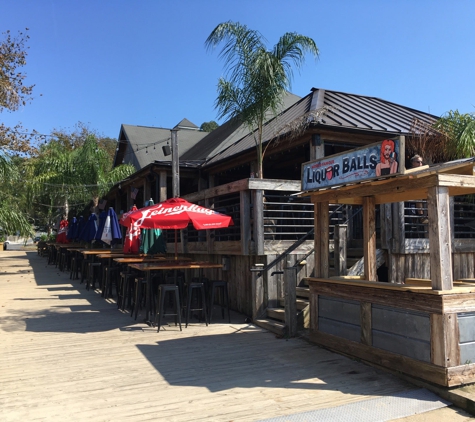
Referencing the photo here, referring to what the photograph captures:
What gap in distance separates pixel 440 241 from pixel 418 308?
0.75 m

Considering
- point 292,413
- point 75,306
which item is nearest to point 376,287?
point 292,413

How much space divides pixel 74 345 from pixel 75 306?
375 cm

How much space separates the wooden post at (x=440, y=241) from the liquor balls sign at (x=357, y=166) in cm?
49

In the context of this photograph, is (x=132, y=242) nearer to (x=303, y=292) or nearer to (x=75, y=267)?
(x=303, y=292)

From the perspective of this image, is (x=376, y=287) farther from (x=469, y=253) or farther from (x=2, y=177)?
(x=2, y=177)

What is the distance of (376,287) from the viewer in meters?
5.34

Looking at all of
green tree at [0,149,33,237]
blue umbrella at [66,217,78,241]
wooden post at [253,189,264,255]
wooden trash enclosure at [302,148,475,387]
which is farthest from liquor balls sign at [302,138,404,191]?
blue umbrella at [66,217,78,241]

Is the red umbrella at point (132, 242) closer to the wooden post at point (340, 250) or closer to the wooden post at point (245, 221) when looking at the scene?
the wooden post at point (245, 221)

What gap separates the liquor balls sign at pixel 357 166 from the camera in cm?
476

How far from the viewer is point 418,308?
15.8 feet

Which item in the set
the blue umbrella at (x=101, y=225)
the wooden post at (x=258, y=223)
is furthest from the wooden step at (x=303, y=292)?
the blue umbrella at (x=101, y=225)

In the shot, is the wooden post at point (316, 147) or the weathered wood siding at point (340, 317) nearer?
Answer: the weathered wood siding at point (340, 317)

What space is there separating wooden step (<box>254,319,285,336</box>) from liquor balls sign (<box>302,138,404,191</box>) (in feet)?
7.65

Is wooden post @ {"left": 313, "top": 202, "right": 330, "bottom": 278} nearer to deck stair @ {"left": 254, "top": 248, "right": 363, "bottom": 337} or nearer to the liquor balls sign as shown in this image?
the liquor balls sign
